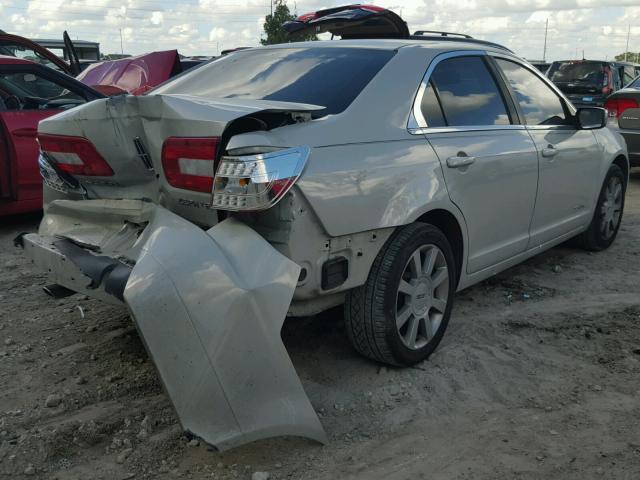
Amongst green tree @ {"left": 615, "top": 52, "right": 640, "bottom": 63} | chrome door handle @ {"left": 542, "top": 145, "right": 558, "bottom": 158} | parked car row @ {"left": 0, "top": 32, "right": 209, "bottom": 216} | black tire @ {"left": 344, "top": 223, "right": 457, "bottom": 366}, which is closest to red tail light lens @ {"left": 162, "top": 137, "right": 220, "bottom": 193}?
black tire @ {"left": 344, "top": 223, "right": 457, "bottom": 366}

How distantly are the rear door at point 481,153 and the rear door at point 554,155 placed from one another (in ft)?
0.53

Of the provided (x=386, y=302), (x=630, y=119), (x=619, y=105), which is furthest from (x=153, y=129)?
(x=619, y=105)

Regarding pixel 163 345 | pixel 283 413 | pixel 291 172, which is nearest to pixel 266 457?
pixel 283 413

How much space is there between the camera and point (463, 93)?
376 cm

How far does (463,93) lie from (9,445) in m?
2.90

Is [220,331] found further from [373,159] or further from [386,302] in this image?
[373,159]

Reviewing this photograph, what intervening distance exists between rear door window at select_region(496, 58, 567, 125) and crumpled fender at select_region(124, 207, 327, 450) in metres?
2.42

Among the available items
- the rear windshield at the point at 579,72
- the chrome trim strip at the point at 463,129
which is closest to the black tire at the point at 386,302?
the chrome trim strip at the point at 463,129

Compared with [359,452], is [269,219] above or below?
above

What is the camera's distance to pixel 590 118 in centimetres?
475

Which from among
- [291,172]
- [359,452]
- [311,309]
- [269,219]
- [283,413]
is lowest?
[359,452]

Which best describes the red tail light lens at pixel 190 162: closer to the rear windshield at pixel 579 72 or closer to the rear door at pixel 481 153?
the rear door at pixel 481 153

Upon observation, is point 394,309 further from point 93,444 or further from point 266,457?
point 93,444

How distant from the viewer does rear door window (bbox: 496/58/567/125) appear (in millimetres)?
4262
